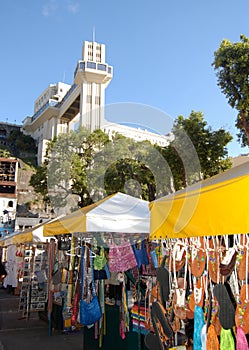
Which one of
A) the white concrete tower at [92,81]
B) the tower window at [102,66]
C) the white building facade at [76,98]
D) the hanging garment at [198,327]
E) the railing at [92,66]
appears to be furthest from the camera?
the tower window at [102,66]

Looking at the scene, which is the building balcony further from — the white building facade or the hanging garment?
the hanging garment

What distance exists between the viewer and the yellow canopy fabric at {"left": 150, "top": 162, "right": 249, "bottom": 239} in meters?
2.47

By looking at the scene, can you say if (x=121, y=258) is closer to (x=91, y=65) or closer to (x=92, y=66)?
(x=92, y=66)

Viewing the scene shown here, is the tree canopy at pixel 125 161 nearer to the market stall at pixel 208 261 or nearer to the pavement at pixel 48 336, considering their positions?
the pavement at pixel 48 336

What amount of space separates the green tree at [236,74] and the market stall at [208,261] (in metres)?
11.2

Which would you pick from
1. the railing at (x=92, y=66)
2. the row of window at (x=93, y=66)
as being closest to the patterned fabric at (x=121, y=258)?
the railing at (x=92, y=66)

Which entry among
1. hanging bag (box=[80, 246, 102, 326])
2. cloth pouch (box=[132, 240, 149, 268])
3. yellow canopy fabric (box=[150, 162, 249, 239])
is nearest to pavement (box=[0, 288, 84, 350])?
hanging bag (box=[80, 246, 102, 326])

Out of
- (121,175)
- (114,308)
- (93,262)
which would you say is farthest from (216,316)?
(121,175)

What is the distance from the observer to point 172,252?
12.4 ft

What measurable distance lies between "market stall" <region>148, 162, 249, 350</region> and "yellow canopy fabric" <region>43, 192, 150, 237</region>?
1.56m

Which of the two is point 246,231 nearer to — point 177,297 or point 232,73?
point 177,297

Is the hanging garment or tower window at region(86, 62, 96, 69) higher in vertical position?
tower window at region(86, 62, 96, 69)

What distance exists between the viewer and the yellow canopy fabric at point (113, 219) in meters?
5.23

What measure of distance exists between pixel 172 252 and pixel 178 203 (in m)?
0.75
